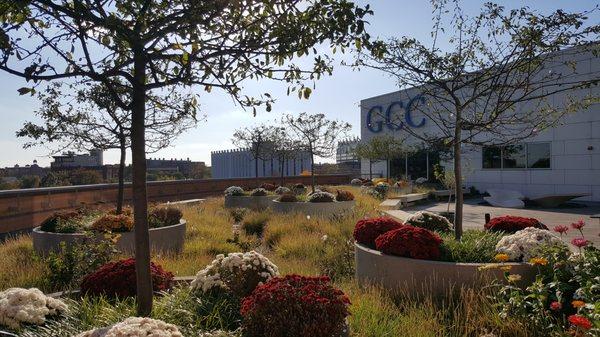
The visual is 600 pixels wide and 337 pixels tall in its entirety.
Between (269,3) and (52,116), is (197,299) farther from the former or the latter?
(52,116)

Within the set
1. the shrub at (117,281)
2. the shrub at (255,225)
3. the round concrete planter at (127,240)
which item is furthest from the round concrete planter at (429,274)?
the shrub at (255,225)

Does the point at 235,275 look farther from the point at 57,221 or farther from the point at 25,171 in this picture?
the point at 25,171

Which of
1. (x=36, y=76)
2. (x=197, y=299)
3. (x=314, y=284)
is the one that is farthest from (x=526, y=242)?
(x=36, y=76)

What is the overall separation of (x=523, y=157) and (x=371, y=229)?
805 inches

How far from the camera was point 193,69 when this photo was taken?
3.82 meters

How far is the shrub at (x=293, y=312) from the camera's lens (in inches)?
136

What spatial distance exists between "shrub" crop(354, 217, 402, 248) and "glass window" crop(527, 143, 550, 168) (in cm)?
1952

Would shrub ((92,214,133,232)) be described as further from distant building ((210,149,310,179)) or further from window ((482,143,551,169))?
distant building ((210,149,310,179))

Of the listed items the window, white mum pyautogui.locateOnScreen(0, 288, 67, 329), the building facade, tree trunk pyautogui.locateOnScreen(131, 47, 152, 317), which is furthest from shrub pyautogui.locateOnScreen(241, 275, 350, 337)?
the window

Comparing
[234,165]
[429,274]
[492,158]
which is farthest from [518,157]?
[234,165]

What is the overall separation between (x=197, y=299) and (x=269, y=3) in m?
2.69

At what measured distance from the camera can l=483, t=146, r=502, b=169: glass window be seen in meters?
25.9

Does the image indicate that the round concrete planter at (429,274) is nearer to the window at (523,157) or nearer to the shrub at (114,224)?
the shrub at (114,224)

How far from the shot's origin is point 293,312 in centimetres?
356
